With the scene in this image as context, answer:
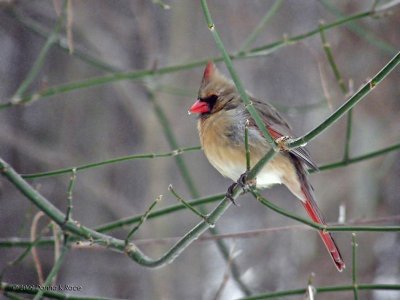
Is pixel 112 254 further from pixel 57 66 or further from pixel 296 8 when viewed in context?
pixel 296 8

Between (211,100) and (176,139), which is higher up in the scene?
(176,139)

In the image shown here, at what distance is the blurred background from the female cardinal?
2343 millimetres

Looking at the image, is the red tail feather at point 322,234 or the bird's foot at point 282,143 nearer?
the bird's foot at point 282,143

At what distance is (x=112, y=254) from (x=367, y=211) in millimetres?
2374

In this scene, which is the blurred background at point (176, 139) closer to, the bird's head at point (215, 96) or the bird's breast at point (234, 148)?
the bird's head at point (215, 96)

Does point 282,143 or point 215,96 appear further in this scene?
point 215,96

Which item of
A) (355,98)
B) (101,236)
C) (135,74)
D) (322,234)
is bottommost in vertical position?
(101,236)

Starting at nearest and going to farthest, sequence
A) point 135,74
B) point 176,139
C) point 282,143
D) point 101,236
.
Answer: point 282,143, point 101,236, point 135,74, point 176,139

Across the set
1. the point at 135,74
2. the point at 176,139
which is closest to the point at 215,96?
the point at 135,74

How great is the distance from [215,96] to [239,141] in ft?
1.19

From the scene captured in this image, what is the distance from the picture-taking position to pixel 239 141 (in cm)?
319

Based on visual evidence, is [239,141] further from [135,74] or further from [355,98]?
[355,98]

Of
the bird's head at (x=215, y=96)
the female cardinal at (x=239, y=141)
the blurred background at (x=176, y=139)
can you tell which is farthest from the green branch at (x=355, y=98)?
the blurred background at (x=176, y=139)

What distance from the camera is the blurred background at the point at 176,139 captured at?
586 cm
